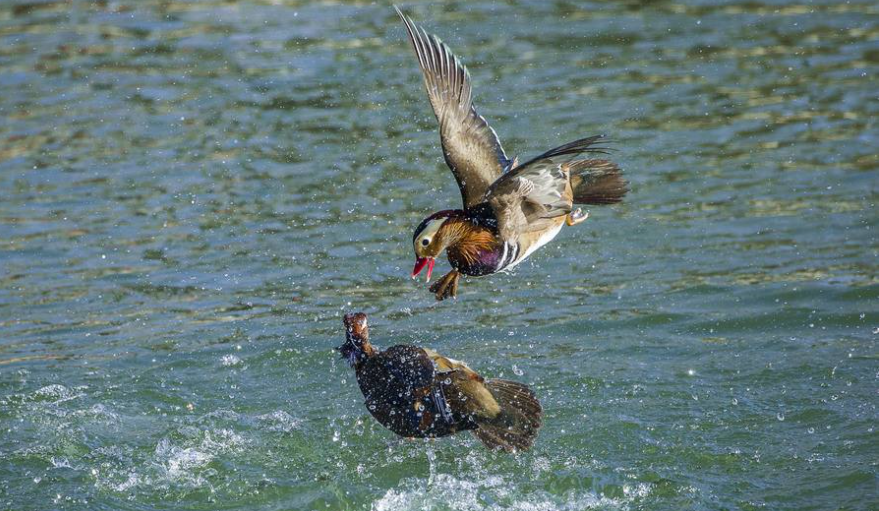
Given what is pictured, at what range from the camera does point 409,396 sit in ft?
20.1

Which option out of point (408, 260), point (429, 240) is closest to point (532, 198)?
point (429, 240)

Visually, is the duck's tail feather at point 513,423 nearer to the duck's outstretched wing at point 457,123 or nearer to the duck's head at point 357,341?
the duck's head at point 357,341

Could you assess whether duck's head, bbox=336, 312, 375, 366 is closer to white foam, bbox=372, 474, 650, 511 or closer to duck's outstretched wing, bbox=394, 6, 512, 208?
white foam, bbox=372, 474, 650, 511

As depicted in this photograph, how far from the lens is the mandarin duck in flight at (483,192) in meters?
6.26

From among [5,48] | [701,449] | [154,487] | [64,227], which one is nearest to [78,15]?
[5,48]

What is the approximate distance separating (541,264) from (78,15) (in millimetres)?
8437

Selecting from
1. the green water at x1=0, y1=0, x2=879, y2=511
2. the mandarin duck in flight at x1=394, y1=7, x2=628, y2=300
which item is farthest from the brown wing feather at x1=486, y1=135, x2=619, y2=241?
the green water at x1=0, y1=0, x2=879, y2=511

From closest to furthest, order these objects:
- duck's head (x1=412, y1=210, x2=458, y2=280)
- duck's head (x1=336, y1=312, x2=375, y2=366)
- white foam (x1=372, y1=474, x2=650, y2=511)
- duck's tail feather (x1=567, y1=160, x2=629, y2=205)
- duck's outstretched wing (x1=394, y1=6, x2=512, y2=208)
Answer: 1. white foam (x1=372, y1=474, x2=650, y2=511)
2. duck's head (x1=412, y1=210, x2=458, y2=280)
3. duck's head (x1=336, y1=312, x2=375, y2=366)
4. duck's outstretched wing (x1=394, y1=6, x2=512, y2=208)
5. duck's tail feather (x1=567, y1=160, x2=629, y2=205)

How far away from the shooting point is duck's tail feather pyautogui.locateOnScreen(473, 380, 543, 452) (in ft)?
19.6

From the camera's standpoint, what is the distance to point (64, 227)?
31.5ft

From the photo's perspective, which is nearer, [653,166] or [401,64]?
[653,166]

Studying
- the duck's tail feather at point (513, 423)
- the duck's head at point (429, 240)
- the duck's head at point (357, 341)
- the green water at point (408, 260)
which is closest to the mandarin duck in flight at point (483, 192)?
the duck's head at point (429, 240)

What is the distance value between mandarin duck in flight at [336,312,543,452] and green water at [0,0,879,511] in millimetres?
241

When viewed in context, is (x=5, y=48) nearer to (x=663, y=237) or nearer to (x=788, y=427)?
(x=663, y=237)
